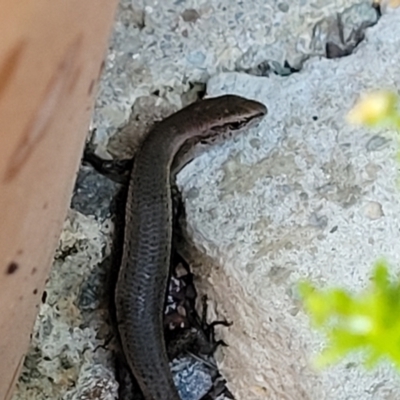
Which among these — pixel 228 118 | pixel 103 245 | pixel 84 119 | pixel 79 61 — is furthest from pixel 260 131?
pixel 79 61

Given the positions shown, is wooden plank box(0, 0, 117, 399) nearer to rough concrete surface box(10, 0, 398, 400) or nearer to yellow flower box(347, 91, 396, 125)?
rough concrete surface box(10, 0, 398, 400)

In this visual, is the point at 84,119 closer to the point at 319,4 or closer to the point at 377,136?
the point at 377,136

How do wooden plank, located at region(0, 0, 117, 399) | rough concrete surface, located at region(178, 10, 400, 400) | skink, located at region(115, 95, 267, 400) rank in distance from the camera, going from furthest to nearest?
skink, located at region(115, 95, 267, 400) < rough concrete surface, located at region(178, 10, 400, 400) < wooden plank, located at region(0, 0, 117, 399)

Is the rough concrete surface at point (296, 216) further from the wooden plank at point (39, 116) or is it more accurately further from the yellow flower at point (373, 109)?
the wooden plank at point (39, 116)

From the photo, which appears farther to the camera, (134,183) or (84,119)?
(134,183)

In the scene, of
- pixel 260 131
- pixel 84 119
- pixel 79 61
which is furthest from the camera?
pixel 260 131

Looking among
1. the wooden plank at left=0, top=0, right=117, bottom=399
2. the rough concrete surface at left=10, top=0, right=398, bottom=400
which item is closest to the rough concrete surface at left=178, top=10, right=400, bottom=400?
the rough concrete surface at left=10, top=0, right=398, bottom=400

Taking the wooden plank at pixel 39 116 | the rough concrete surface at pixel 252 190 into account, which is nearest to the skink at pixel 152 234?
the rough concrete surface at pixel 252 190
